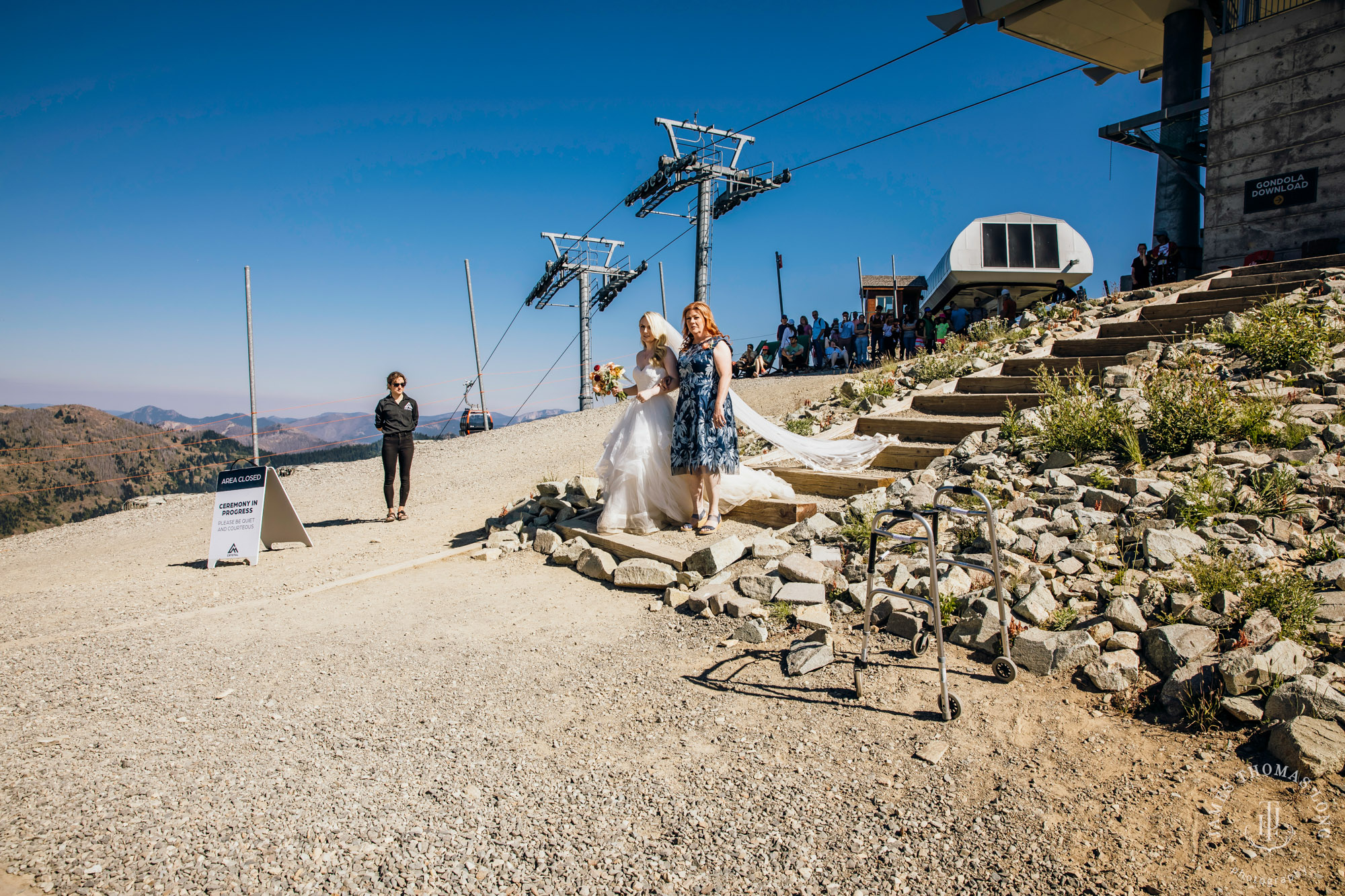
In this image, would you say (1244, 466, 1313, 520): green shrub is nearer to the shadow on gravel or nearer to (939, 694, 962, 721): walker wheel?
the shadow on gravel

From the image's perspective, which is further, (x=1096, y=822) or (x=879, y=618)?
(x=879, y=618)

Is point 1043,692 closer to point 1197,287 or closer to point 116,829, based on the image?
point 116,829

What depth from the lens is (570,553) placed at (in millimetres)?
6199

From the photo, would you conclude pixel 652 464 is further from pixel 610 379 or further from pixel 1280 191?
pixel 1280 191

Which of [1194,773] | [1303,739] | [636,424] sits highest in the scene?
[636,424]

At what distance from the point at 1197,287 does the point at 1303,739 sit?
403 inches

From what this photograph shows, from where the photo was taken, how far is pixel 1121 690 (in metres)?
3.12

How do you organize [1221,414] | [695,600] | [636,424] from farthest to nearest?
[636,424] < [1221,414] < [695,600]

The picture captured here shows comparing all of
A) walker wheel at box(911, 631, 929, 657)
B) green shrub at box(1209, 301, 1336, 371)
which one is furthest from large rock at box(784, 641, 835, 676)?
green shrub at box(1209, 301, 1336, 371)

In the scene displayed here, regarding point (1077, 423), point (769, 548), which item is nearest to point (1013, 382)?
point (1077, 423)

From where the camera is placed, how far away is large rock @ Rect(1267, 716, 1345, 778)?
2.38 metres

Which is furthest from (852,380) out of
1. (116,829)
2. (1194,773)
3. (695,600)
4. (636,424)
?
(116,829)

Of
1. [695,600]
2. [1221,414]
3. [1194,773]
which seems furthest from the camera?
[1221,414]

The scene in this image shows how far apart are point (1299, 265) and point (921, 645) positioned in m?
11.3
